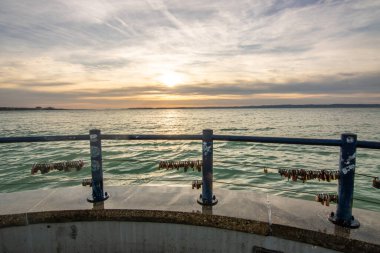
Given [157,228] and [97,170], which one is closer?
[157,228]

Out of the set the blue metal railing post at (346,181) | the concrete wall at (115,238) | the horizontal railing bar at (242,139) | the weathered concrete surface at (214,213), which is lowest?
the concrete wall at (115,238)

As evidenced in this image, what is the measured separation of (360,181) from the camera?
39.3ft

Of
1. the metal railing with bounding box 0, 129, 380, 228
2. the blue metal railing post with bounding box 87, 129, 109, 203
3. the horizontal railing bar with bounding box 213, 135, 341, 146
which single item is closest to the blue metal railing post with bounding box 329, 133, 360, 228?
the metal railing with bounding box 0, 129, 380, 228

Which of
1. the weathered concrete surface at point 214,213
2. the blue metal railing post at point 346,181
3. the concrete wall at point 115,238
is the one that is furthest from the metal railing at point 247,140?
the concrete wall at point 115,238

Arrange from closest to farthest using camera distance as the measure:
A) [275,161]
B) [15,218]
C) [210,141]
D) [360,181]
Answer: [15,218] → [210,141] → [360,181] → [275,161]

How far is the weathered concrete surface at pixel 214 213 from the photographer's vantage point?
109 inches

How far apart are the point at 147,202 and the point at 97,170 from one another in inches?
30.6

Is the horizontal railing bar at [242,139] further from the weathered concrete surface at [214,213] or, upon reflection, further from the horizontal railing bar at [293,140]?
the weathered concrete surface at [214,213]

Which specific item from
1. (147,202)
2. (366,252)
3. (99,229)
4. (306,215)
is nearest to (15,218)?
(99,229)

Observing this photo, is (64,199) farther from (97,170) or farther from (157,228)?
(157,228)

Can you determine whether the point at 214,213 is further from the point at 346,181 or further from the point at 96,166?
the point at 96,166

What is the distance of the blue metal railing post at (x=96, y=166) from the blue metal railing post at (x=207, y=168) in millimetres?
1325

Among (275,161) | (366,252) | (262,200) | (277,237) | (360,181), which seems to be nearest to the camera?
(366,252)

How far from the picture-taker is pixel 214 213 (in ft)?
10.4
